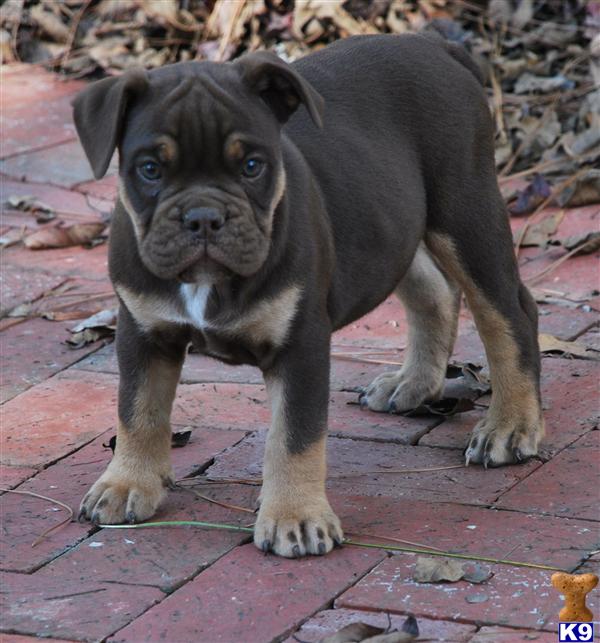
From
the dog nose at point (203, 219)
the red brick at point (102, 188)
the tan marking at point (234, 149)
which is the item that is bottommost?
the red brick at point (102, 188)

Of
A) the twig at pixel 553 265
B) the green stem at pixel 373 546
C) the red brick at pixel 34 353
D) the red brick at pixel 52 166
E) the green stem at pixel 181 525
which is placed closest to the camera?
the green stem at pixel 373 546

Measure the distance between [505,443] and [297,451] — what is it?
0.98m

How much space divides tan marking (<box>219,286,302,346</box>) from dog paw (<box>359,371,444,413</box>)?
127 cm

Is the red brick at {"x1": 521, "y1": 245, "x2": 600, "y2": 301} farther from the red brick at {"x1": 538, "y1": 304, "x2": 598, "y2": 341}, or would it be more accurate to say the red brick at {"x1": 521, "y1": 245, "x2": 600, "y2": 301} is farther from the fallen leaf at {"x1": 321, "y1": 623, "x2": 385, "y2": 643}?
the fallen leaf at {"x1": 321, "y1": 623, "x2": 385, "y2": 643}

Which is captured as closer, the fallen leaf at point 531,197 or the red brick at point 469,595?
the red brick at point 469,595

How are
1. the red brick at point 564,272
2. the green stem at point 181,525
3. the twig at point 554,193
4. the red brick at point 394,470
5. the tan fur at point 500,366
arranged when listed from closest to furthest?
the green stem at point 181,525 < the red brick at point 394,470 < the tan fur at point 500,366 < the red brick at point 564,272 < the twig at point 554,193

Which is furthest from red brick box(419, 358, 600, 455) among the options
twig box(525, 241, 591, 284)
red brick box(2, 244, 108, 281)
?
red brick box(2, 244, 108, 281)

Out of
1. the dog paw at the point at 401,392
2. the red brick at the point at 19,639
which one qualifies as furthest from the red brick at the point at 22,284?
the red brick at the point at 19,639

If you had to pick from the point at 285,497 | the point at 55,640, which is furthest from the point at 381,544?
the point at 55,640

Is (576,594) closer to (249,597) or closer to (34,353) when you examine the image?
(249,597)

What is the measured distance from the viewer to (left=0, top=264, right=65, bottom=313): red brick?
6406 mm

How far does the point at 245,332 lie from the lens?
3953 millimetres

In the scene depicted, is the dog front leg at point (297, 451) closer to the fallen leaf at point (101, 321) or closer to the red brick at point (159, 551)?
the red brick at point (159, 551)

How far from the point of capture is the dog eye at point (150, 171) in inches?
148
